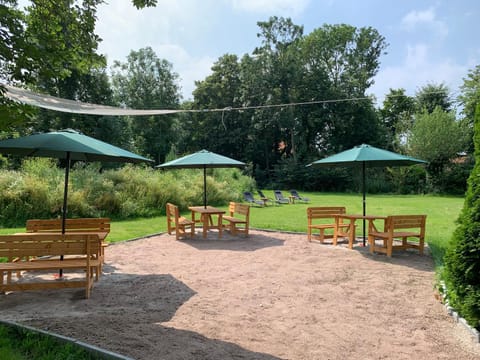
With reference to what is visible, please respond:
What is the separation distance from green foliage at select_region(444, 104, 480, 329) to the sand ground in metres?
0.26

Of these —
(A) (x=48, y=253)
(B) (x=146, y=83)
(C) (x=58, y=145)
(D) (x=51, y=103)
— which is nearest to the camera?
(A) (x=48, y=253)

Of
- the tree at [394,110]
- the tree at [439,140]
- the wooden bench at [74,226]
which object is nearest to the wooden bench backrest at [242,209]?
the wooden bench at [74,226]

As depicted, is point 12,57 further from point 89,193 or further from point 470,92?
point 470,92

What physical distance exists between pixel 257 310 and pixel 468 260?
230cm

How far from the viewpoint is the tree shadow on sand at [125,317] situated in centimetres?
304

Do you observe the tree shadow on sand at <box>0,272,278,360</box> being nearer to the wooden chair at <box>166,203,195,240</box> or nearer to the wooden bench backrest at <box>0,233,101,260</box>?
the wooden bench backrest at <box>0,233,101,260</box>

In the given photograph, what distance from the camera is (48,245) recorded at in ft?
14.3

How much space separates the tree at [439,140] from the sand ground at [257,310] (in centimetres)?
2419

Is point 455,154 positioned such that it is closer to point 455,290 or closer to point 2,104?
point 455,290

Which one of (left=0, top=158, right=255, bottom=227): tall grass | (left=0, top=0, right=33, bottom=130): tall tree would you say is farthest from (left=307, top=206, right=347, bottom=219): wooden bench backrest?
(left=0, top=158, right=255, bottom=227): tall grass

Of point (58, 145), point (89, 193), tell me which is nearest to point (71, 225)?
point (58, 145)

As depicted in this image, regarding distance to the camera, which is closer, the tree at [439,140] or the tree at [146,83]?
the tree at [439,140]

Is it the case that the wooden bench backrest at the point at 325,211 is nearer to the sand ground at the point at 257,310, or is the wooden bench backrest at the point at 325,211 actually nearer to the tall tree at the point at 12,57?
the sand ground at the point at 257,310

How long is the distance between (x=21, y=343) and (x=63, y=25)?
→ 3547 millimetres
